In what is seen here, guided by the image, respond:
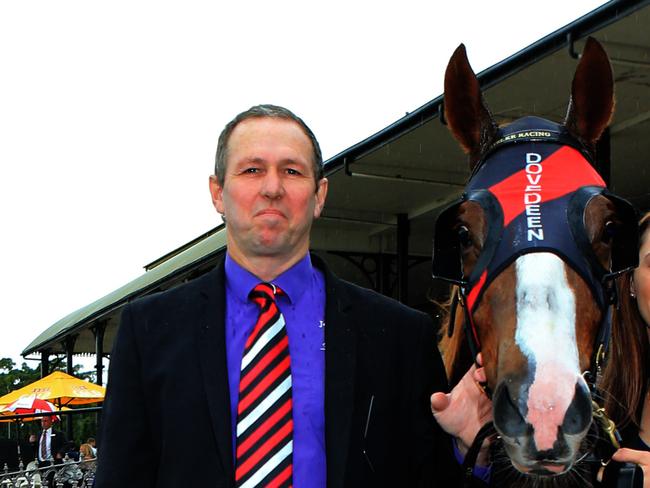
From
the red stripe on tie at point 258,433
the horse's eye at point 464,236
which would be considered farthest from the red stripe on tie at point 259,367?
the horse's eye at point 464,236

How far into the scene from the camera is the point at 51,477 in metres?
11.3

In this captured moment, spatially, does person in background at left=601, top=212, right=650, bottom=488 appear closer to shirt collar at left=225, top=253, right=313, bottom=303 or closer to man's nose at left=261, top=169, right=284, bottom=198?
shirt collar at left=225, top=253, right=313, bottom=303

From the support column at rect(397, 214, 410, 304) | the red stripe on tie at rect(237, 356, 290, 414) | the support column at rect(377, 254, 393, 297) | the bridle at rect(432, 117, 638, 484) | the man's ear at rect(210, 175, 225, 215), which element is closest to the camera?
the bridle at rect(432, 117, 638, 484)

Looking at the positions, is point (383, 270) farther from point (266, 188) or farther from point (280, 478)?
point (280, 478)

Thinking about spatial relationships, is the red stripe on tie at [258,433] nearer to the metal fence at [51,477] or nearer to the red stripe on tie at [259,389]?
the red stripe on tie at [259,389]

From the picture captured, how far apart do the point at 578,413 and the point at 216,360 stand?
1.04 m

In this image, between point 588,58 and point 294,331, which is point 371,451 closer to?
point 294,331

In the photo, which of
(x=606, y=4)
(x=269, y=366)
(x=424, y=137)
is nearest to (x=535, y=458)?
(x=269, y=366)

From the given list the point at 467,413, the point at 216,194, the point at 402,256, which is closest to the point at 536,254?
the point at 467,413

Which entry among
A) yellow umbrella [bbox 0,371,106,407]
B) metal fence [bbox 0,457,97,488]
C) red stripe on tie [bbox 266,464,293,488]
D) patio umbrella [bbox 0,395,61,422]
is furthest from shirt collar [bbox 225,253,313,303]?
patio umbrella [bbox 0,395,61,422]

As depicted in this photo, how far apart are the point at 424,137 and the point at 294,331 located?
23.8 feet

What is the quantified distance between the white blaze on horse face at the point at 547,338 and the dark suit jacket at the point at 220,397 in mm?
641

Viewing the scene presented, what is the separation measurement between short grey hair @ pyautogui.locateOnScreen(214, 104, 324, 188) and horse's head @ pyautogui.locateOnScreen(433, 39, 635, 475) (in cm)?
43

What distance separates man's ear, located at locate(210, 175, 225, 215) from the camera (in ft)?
8.14
